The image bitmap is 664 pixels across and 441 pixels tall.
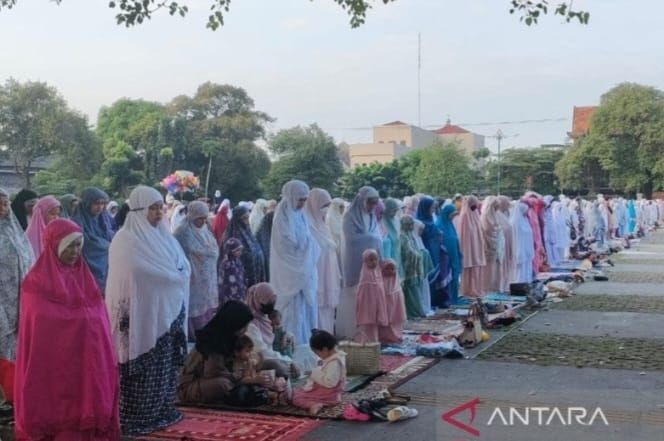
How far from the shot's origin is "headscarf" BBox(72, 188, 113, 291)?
7.01 m

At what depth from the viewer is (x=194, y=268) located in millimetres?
6656

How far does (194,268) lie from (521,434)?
119 inches

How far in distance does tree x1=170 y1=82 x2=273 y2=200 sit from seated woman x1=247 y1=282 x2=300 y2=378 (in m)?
31.4

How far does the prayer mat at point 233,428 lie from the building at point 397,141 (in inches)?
2045

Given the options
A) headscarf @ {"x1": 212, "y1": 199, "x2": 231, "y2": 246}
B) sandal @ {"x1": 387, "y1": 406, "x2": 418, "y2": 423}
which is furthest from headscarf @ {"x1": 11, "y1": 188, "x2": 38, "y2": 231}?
sandal @ {"x1": 387, "y1": 406, "x2": 418, "y2": 423}

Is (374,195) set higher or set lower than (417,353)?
higher

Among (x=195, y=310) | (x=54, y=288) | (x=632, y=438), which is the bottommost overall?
(x=632, y=438)

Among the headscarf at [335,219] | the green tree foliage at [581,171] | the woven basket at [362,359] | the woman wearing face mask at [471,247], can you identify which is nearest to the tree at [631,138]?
the green tree foliage at [581,171]

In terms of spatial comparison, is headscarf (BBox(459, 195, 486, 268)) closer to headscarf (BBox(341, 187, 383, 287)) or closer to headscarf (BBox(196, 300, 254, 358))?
headscarf (BBox(341, 187, 383, 287))

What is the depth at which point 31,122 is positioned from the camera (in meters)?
31.1

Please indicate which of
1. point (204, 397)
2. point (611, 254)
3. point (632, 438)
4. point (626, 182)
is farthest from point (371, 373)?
point (626, 182)

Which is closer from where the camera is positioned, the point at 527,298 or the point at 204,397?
the point at 204,397

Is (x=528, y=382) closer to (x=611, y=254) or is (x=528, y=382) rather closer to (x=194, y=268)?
(x=194, y=268)

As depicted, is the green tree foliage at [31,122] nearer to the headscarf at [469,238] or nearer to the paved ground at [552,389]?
the headscarf at [469,238]
